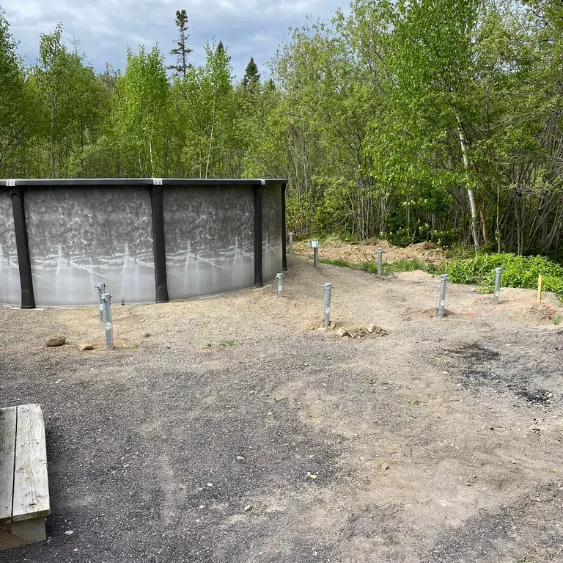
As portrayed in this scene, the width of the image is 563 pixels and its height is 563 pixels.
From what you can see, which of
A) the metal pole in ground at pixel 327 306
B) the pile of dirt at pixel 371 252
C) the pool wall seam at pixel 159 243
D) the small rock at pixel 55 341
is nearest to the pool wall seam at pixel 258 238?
the pool wall seam at pixel 159 243

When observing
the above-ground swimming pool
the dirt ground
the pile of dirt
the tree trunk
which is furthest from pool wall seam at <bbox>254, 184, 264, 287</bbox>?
the tree trunk

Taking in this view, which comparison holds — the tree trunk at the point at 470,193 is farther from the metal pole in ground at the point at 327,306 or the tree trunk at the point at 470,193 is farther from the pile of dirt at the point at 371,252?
the metal pole in ground at the point at 327,306

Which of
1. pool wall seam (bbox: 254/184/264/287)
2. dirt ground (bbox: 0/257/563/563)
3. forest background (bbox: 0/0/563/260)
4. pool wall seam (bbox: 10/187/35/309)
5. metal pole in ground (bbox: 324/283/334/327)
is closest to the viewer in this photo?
dirt ground (bbox: 0/257/563/563)

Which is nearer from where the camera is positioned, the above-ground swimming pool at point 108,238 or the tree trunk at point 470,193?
the above-ground swimming pool at point 108,238

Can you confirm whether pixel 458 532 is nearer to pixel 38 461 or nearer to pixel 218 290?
pixel 38 461

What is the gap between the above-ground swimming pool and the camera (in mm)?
8633

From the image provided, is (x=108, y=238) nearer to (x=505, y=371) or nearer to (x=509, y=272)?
(x=505, y=371)

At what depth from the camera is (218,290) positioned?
9766 millimetres

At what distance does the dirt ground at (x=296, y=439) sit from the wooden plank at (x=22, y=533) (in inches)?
2.4

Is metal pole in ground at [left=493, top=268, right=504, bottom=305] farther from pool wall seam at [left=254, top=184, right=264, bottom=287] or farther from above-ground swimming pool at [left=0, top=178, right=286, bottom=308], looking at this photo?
above-ground swimming pool at [left=0, top=178, right=286, bottom=308]

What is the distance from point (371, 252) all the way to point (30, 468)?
13090mm

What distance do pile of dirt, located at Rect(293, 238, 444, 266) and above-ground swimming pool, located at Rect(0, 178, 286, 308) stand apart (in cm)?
618

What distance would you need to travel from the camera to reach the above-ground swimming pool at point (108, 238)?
28.3 feet

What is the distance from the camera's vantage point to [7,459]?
3418mm
